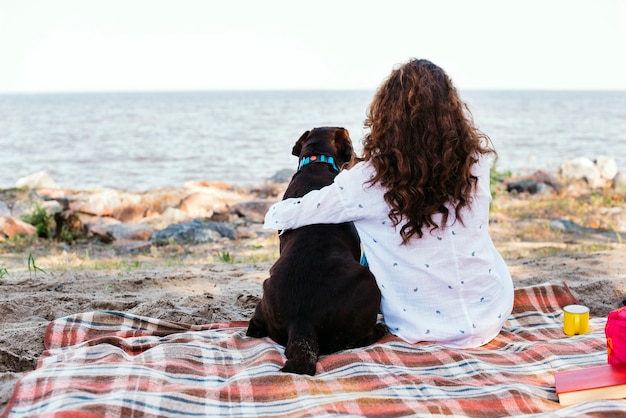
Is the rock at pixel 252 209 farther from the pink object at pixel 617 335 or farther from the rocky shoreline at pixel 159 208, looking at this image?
the pink object at pixel 617 335

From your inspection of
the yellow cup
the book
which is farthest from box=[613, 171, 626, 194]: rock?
the book

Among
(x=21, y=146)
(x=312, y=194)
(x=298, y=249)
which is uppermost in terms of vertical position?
(x=312, y=194)

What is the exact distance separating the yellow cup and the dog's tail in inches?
67.5

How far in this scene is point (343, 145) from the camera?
4883 mm

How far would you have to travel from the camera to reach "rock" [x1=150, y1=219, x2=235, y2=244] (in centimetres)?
1059

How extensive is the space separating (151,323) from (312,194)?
1445 mm

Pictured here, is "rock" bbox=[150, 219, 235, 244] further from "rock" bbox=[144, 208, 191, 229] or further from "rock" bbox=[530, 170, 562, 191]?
"rock" bbox=[530, 170, 562, 191]

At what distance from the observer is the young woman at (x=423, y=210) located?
379 cm

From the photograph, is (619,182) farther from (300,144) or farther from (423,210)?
(423,210)

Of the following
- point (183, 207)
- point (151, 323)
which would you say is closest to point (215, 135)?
point (183, 207)

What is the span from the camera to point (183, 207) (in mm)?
14125

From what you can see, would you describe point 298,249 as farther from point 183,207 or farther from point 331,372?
point 183,207

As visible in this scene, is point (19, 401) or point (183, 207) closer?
point (19, 401)

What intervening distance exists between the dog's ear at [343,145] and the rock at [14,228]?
8.01 metres
